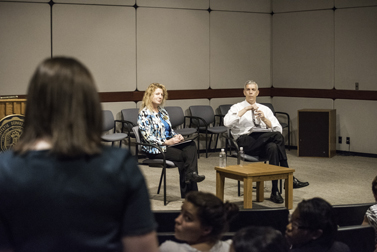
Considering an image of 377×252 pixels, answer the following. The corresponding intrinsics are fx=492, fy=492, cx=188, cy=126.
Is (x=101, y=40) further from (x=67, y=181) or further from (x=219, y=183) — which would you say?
(x=67, y=181)

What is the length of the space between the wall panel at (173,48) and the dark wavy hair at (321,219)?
234 inches

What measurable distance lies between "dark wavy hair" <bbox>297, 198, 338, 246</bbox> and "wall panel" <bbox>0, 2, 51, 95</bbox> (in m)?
5.66

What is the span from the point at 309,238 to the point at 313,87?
21.7 ft

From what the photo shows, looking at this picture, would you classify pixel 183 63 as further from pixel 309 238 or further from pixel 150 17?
pixel 309 238

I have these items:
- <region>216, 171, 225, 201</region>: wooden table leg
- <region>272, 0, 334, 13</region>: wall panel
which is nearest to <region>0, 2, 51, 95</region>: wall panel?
<region>216, 171, 225, 201</region>: wooden table leg

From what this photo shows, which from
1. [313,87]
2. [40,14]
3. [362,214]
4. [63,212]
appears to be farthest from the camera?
[313,87]

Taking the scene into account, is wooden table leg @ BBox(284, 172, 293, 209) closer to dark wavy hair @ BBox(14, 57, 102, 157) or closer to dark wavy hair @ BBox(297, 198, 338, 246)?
dark wavy hair @ BBox(297, 198, 338, 246)

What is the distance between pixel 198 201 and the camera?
2068 millimetres

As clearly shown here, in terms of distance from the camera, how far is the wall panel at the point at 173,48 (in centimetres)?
797

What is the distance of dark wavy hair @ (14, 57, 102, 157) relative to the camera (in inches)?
41.4

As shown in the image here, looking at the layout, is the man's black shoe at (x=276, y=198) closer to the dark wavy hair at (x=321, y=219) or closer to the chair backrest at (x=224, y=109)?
the dark wavy hair at (x=321, y=219)

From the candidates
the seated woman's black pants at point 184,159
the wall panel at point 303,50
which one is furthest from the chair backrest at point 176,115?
the seated woman's black pants at point 184,159

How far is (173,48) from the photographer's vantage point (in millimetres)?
8219

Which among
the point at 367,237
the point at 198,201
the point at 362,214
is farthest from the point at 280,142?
the point at 198,201
